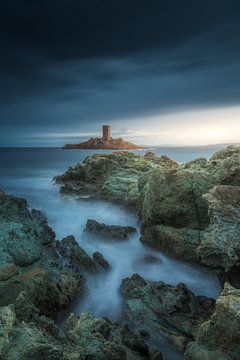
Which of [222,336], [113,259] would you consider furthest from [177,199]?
[222,336]

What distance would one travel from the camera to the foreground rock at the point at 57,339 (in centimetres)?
451

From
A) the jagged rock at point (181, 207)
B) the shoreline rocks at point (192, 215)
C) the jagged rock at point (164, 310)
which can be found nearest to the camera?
the jagged rock at point (164, 310)

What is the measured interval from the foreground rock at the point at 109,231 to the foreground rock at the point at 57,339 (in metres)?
6.60

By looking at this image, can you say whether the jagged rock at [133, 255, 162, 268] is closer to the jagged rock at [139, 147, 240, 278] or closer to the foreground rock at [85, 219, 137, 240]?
the jagged rock at [139, 147, 240, 278]

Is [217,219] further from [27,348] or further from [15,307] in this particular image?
[27,348]

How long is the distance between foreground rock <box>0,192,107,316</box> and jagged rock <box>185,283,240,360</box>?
3.44m

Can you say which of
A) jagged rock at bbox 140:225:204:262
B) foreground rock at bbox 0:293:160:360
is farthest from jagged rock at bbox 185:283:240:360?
jagged rock at bbox 140:225:204:262

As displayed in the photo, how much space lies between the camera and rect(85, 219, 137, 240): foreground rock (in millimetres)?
13352

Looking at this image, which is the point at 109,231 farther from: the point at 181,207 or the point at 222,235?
the point at 222,235

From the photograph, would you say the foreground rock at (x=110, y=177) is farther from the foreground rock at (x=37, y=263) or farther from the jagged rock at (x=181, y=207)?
the foreground rock at (x=37, y=263)

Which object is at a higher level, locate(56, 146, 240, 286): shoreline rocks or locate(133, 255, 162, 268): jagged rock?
locate(56, 146, 240, 286): shoreline rocks

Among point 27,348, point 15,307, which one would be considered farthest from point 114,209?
point 27,348

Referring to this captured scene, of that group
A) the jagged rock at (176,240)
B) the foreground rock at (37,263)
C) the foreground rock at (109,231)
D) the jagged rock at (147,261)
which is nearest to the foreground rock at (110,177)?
the foreground rock at (109,231)

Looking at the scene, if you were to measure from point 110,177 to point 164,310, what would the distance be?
14735 millimetres
